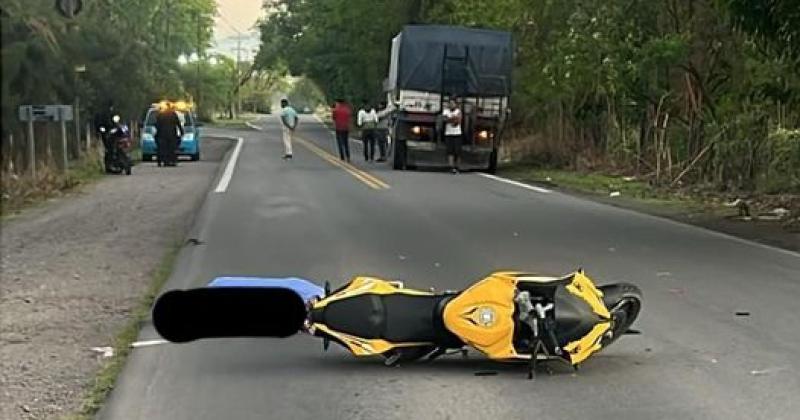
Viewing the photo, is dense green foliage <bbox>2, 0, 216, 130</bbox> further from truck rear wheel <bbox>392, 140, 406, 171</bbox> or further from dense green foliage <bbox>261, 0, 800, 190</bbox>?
truck rear wheel <bbox>392, 140, 406, 171</bbox>

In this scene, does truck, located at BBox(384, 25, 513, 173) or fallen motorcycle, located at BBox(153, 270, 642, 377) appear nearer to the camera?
fallen motorcycle, located at BBox(153, 270, 642, 377)

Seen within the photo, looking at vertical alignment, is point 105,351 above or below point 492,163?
above

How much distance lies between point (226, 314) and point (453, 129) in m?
28.3

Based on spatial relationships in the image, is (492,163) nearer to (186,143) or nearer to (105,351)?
(186,143)

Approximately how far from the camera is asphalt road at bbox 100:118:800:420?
6.91 meters

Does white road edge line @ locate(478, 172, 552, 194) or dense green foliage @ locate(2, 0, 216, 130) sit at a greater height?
dense green foliage @ locate(2, 0, 216, 130)

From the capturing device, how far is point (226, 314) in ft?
9.41

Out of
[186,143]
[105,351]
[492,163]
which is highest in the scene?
[105,351]

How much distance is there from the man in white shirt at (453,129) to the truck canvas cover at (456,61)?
1.72 ft

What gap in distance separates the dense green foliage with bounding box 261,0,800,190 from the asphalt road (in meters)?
3.22

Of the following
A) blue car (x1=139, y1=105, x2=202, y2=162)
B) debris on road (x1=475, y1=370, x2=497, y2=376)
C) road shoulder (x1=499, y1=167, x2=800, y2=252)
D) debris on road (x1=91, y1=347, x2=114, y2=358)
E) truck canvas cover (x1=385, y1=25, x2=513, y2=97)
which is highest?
truck canvas cover (x1=385, y1=25, x2=513, y2=97)

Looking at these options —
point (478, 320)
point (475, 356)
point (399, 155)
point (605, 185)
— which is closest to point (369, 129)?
point (399, 155)

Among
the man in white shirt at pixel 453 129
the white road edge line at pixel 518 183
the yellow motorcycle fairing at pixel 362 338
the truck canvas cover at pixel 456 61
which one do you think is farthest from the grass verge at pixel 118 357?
the truck canvas cover at pixel 456 61

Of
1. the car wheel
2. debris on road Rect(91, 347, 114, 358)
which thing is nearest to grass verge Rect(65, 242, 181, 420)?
debris on road Rect(91, 347, 114, 358)
